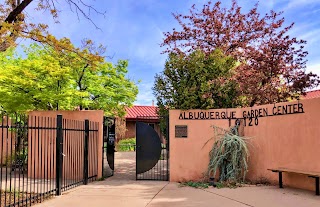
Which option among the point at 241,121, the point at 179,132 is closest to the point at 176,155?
the point at 179,132

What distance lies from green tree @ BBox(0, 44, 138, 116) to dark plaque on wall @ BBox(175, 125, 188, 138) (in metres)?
3.39

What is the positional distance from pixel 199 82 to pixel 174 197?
4.37 meters

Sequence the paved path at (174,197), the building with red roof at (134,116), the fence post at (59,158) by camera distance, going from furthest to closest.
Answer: the building with red roof at (134,116) < the fence post at (59,158) < the paved path at (174,197)

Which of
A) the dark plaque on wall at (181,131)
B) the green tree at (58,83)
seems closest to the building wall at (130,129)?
the green tree at (58,83)

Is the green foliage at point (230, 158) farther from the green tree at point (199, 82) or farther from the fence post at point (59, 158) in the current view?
the fence post at point (59, 158)

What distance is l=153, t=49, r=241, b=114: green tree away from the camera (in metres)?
11.2

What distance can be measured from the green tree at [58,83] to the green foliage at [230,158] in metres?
4.74

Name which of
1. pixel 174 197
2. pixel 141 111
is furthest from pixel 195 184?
pixel 141 111

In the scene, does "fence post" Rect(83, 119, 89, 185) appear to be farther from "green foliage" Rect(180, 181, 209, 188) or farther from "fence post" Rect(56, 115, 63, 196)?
"green foliage" Rect(180, 181, 209, 188)

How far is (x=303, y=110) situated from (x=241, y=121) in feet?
7.33

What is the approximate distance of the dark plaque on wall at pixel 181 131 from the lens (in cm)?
1110

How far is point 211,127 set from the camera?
10930mm

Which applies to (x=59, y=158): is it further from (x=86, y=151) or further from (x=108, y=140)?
(x=108, y=140)

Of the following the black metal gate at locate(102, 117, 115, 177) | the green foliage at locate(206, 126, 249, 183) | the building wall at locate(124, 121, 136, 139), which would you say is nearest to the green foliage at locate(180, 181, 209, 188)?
the green foliage at locate(206, 126, 249, 183)
